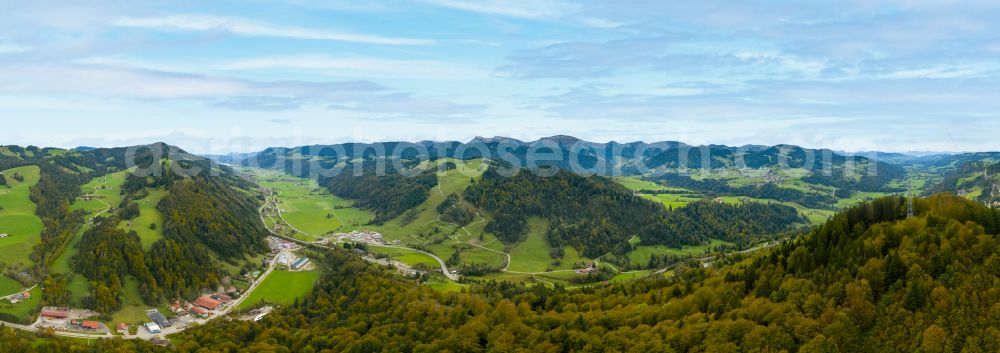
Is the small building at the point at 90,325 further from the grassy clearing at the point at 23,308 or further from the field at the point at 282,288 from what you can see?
the field at the point at 282,288

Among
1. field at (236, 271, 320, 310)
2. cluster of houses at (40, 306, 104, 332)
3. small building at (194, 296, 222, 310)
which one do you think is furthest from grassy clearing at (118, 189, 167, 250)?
cluster of houses at (40, 306, 104, 332)

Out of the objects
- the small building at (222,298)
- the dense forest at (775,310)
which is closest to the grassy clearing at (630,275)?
the dense forest at (775,310)

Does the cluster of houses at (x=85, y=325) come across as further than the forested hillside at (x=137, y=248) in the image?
No

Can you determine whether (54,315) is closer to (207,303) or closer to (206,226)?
(207,303)

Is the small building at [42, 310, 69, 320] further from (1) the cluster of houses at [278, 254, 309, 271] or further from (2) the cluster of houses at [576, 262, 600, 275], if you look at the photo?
(2) the cluster of houses at [576, 262, 600, 275]

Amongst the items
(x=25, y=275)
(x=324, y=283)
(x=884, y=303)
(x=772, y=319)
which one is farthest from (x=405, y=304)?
(x=25, y=275)

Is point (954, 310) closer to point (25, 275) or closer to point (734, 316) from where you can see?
point (734, 316)
